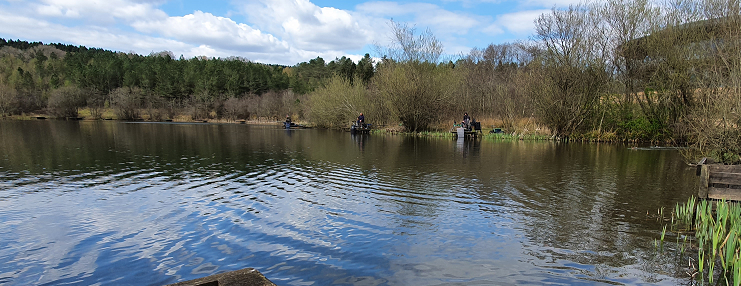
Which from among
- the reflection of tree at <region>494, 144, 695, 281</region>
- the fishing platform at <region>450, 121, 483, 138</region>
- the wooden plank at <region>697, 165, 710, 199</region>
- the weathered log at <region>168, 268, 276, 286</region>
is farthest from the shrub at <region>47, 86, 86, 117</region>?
the wooden plank at <region>697, 165, 710, 199</region>

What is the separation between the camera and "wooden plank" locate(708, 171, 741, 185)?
695 cm

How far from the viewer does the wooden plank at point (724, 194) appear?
22.5 feet

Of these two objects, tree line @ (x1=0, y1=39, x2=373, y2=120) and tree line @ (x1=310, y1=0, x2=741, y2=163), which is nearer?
tree line @ (x1=310, y1=0, x2=741, y2=163)

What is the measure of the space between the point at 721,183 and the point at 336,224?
6.63m

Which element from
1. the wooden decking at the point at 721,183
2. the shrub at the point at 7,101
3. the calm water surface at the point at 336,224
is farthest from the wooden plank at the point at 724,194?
the shrub at the point at 7,101

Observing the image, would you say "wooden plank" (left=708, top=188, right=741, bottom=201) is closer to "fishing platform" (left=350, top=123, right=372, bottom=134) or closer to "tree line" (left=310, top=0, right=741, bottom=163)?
"tree line" (left=310, top=0, right=741, bottom=163)

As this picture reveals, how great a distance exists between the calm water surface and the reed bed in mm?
396

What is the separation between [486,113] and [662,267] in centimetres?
3337

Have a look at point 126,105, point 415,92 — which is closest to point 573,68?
point 415,92

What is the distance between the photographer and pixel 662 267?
17.8ft

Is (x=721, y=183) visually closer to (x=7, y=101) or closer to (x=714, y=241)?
(x=714, y=241)

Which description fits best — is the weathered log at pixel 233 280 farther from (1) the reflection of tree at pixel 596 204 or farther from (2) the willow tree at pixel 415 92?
(2) the willow tree at pixel 415 92

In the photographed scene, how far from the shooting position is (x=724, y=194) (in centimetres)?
698

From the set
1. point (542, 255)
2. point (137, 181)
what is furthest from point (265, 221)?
point (137, 181)
